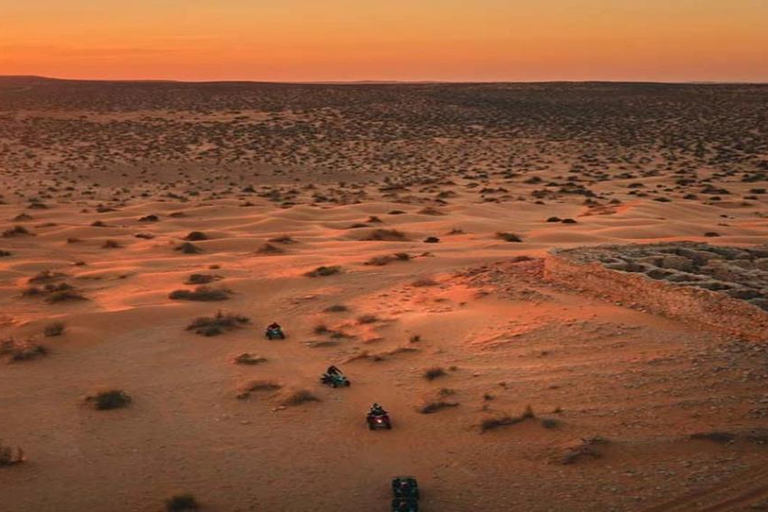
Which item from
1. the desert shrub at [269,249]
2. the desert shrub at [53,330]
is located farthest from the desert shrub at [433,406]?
the desert shrub at [269,249]

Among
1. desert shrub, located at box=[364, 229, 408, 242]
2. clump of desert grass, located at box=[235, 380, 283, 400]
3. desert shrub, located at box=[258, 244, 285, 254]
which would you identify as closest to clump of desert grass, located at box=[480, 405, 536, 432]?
clump of desert grass, located at box=[235, 380, 283, 400]

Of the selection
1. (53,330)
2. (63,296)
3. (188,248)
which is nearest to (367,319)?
(53,330)

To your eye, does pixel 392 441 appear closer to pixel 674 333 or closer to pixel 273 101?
pixel 674 333

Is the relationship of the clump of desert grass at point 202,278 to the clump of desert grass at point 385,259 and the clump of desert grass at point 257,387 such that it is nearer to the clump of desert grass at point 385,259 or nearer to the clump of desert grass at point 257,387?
the clump of desert grass at point 385,259

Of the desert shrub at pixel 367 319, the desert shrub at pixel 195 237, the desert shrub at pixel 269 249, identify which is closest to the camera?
the desert shrub at pixel 367 319

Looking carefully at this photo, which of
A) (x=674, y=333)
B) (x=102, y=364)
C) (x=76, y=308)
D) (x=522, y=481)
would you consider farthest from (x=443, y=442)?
(x=76, y=308)
